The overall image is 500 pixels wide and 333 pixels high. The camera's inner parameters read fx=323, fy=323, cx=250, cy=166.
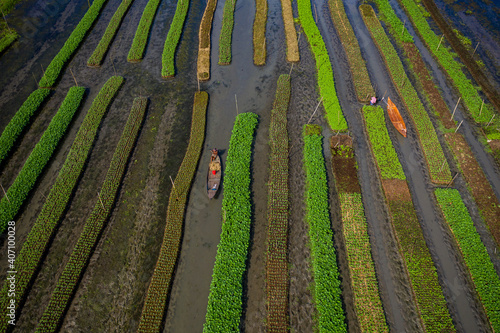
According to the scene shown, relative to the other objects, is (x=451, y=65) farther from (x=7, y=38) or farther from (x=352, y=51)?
(x=7, y=38)

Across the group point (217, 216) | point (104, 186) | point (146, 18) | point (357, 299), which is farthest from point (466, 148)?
point (146, 18)

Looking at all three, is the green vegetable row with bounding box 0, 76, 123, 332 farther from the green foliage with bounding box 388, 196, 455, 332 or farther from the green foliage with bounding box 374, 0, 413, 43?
the green foliage with bounding box 374, 0, 413, 43

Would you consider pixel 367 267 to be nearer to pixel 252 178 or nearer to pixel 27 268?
pixel 252 178

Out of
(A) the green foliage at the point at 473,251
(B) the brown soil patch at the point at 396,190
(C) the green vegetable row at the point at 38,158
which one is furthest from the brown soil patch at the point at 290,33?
(C) the green vegetable row at the point at 38,158

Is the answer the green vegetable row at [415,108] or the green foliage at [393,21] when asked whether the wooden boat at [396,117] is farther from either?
the green foliage at [393,21]

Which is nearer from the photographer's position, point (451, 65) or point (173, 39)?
point (451, 65)

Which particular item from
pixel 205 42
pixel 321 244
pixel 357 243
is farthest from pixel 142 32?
pixel 357 243
